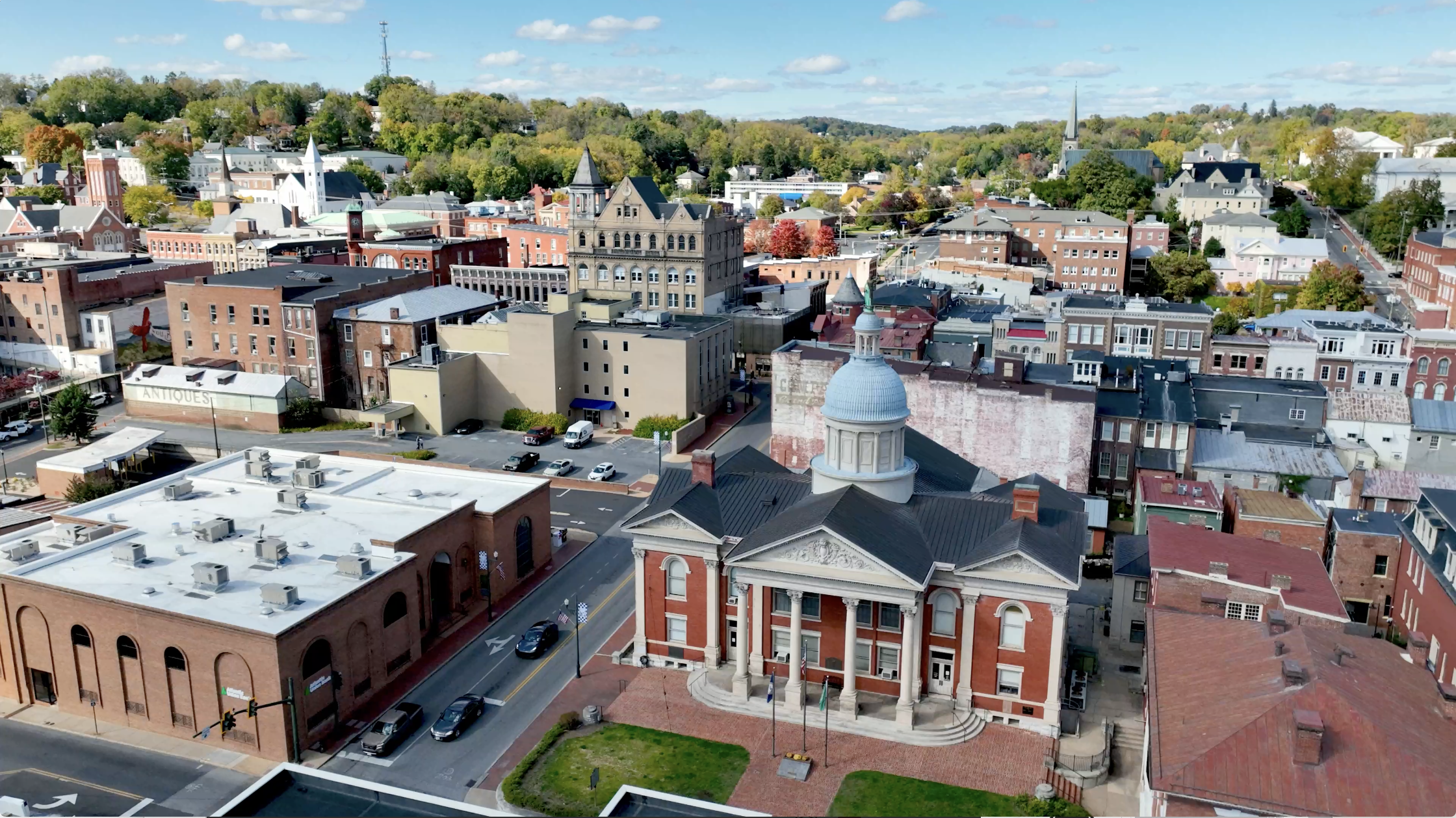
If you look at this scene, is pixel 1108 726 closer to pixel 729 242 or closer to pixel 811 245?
pixel 729 242

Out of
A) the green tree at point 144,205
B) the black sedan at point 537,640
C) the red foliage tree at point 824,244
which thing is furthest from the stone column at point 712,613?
the green tree at point 144,205

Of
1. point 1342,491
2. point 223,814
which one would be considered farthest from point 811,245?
point 223,814

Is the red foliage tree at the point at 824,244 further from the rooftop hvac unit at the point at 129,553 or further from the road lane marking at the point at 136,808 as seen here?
the road lane marking at the point at 136,808

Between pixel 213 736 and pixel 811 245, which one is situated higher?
pixel 811 245

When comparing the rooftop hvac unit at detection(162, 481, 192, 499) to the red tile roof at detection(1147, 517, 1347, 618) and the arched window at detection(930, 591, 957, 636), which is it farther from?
the red tile roof at detection(1147, 517, 1347, 618)

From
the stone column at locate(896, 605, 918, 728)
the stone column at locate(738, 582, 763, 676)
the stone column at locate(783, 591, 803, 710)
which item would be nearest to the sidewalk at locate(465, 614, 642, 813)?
the stone column at locate(738, 582, 763, 676)

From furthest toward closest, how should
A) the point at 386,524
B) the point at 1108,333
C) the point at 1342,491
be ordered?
the point at 1108,333 → the point at 1342,491 → the point at 386,524

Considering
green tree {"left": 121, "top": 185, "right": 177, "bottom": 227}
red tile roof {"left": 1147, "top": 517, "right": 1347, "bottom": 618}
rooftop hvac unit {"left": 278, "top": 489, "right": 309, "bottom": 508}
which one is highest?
green tree {"left": 121, "top": 185, "right": 177, "bottom": 227}
